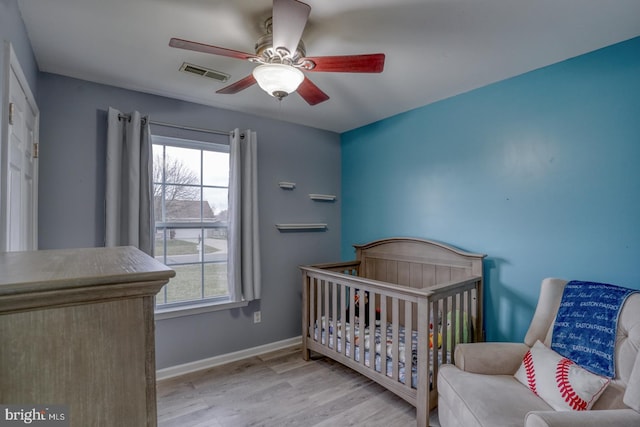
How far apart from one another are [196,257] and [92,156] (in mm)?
1144

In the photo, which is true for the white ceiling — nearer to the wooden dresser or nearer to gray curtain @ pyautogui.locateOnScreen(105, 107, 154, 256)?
gray curtain @ pyautogui.locateOnScreen(105, 107, 154, 256)

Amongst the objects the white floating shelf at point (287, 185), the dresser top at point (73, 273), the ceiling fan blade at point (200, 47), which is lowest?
the dresser top at point (73, 273)

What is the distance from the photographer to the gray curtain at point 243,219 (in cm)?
289

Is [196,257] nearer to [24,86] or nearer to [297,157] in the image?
[297,157]

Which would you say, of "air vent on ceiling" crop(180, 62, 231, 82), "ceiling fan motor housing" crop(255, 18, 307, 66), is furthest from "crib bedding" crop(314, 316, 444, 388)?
"air vent on ceiling" crop(180, 62, 231, 82)

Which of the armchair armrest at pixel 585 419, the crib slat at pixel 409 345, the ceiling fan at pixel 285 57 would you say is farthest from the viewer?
the crib slat at pixel 409 345

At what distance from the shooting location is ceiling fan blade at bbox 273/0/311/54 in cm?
132

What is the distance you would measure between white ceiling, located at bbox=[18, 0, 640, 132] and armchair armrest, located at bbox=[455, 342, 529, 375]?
1825 millimetres

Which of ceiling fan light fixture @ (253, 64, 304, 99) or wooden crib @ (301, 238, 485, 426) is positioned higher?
ceiling fan light fixture @ (253, 64, 304, 99)

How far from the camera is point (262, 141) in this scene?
127 inches

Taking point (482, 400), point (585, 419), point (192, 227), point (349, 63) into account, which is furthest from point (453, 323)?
point (192, 227)

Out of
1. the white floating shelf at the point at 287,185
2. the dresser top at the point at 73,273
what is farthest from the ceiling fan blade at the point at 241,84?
the dresser top at the point at 73,273

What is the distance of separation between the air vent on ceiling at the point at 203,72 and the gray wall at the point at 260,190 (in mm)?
613

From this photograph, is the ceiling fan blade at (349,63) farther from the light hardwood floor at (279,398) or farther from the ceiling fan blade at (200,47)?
the light hardwood floor at (279,398)
